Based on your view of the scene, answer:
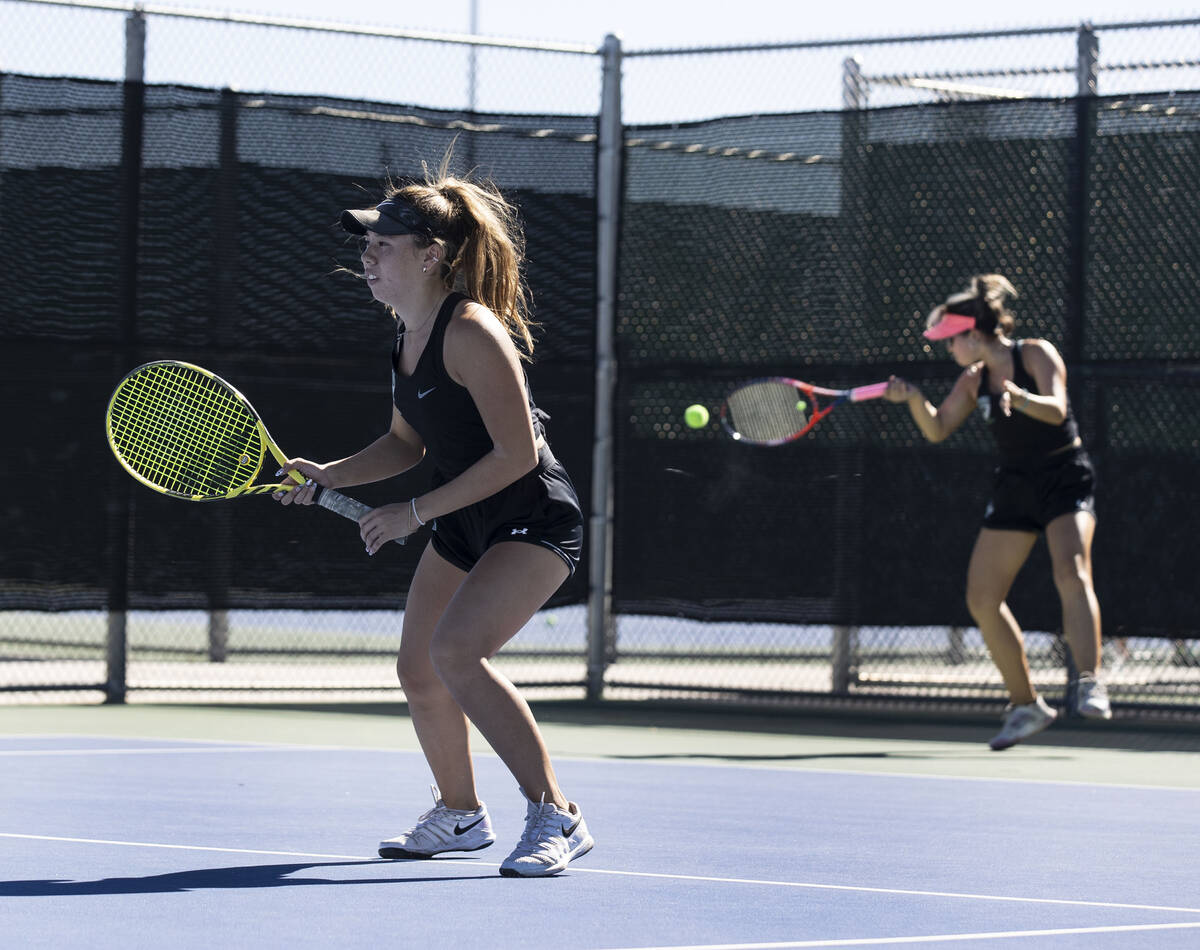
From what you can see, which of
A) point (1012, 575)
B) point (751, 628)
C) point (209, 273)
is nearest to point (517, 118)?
point (209, 273)

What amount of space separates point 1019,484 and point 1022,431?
201 mm

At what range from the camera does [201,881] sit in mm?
4488

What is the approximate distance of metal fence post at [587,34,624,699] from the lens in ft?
31.7

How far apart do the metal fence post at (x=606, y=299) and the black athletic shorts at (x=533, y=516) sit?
15.7ft

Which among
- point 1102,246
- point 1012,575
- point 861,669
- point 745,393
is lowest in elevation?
point 861,669

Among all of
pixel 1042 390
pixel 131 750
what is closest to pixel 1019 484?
pixel 1042 390

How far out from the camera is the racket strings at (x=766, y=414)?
8.48 m

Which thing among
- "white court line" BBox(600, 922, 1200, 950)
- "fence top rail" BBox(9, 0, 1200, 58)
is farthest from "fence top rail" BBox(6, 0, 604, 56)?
"white court line" BBox(600, 922, 1200, 950)

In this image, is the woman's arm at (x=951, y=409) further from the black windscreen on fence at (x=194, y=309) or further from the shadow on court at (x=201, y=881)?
the shadow on court at (x=201, y=881)

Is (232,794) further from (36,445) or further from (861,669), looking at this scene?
(861,669)

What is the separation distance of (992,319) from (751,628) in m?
2.54

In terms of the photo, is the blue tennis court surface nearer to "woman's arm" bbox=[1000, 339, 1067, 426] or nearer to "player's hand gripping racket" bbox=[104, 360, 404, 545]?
"player's hand gripping racket" bbox=[104, 360, 404, 545]

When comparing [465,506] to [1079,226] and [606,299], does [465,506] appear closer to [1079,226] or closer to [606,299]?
[1079,226]

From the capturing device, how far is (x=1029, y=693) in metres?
7.71
